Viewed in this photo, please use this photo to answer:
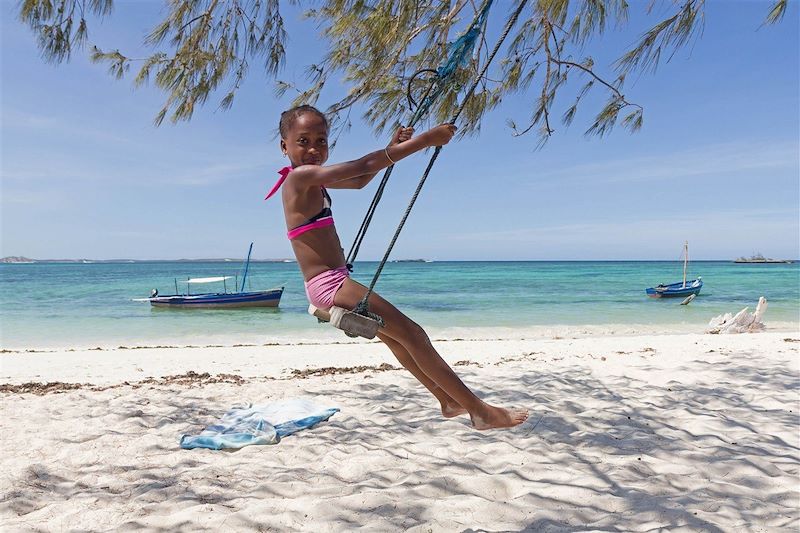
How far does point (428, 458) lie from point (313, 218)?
1.80 m

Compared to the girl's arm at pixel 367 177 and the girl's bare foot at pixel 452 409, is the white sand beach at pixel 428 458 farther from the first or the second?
the girl's arm at pixel 367 177

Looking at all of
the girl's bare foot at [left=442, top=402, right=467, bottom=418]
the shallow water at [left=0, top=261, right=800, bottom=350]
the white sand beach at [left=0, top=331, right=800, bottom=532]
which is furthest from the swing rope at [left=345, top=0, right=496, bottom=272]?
the shallow water at [left=0, top=261, right=800, bottom=350]

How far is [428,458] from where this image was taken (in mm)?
3184

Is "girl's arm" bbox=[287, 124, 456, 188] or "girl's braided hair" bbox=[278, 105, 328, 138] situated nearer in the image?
"girl's arm" bbox=[287, 124, 456, 188]

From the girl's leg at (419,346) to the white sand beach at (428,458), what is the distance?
0.48 meters

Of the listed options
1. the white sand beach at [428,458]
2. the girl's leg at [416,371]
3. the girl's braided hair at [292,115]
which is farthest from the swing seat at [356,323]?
the white sand beach at [428,458]

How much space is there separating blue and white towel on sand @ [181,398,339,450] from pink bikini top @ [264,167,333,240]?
1999 mm

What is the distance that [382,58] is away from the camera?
12.6 feet

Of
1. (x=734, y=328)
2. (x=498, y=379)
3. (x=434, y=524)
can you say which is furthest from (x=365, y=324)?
(x=734, y=328)

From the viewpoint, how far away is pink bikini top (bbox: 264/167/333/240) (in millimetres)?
2084

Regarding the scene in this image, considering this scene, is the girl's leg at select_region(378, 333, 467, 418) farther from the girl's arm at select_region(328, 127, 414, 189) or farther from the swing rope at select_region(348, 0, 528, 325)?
the girl's arm at select_region(328, 127, 414, 189)

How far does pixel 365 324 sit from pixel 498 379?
3.84 meters

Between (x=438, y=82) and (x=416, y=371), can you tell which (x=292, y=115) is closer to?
(x=438, y=82)

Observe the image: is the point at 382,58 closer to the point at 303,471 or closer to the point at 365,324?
the point at 365,324
